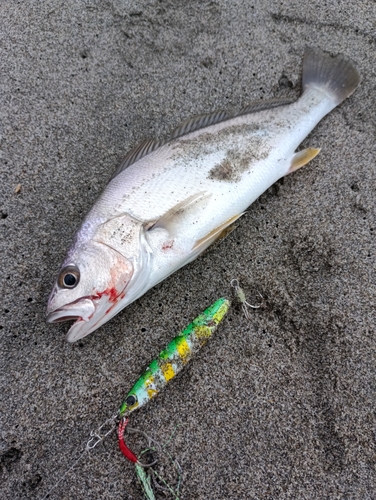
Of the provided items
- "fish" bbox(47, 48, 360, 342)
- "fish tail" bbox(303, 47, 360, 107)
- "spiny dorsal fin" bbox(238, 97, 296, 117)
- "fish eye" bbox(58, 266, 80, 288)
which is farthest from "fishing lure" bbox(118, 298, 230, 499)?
"fish tail" bbox(303, 47, 360, 107)

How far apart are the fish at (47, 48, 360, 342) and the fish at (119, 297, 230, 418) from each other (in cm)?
31

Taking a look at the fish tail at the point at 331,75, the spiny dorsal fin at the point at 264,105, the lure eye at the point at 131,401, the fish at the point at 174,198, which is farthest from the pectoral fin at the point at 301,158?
the lure eye at the point at 131,401

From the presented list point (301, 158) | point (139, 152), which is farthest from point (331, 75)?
point (139, 152)

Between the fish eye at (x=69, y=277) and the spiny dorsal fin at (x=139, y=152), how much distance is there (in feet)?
2.11

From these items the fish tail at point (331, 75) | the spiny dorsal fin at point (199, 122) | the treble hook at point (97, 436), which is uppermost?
the spiny dorsal fin at point (199, 122)

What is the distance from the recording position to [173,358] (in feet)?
6.00

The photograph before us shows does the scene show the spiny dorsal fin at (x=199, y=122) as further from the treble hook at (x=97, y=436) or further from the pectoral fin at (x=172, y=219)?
the treble hook at (x=97, y=436)

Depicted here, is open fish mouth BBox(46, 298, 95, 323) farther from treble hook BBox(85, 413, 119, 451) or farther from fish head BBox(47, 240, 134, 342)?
treble hook BBox(85, 413, 119, 451)

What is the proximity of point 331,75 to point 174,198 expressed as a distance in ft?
4.67

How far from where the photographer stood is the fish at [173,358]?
1.78m

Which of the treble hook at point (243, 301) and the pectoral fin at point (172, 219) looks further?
the treble hook at point (243, 301)

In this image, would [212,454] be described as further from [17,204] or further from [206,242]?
[17,204]

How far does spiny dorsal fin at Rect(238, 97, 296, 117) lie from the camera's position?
2.21 metres

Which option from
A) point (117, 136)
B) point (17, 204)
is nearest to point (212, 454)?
point (17, 204)
